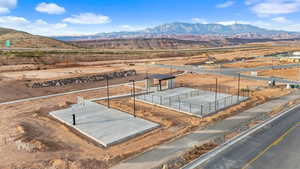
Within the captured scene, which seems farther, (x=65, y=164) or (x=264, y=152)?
(x=264, y=152)

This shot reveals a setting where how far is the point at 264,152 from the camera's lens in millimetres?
15477

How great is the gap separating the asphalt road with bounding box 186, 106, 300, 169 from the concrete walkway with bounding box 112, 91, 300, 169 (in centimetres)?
232

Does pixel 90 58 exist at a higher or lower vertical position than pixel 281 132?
higher

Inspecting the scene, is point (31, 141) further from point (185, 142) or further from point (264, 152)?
point (264, 152)

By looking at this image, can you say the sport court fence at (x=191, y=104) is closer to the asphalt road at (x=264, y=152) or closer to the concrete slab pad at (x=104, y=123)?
the concrete slab pad at (x=104, y=123)

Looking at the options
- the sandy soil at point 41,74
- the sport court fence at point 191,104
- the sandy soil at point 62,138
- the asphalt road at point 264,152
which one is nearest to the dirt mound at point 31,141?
the sandy soil at point 62,138

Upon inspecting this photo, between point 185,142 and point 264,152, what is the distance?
6152mm

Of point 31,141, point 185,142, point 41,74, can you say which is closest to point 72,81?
point 41,74

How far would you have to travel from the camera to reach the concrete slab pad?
742 inches

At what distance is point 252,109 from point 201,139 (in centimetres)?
1261

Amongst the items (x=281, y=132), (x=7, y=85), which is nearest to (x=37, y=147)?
(x=281, y=132)

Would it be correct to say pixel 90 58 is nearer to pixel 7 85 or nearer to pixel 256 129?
pixel 7 85

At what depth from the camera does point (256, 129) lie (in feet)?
65.0

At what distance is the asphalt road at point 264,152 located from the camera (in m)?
13.9
